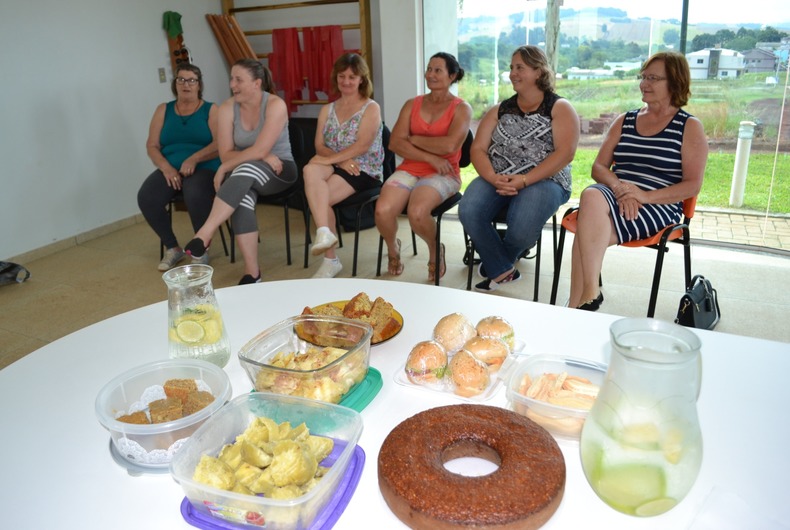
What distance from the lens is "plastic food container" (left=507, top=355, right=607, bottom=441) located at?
0.95 m

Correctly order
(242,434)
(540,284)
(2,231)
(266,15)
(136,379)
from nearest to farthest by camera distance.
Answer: (242,434) → (136,379) → (540,284) → (2,231) → (266,15)

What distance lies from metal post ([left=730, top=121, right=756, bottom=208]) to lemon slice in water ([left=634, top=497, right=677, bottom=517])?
321cm

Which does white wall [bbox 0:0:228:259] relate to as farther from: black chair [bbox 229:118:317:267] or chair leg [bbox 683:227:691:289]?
chair leg [bbox 683:227:691:289]

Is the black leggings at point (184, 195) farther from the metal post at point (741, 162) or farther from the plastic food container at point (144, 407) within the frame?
the metal post at point (741, 162)

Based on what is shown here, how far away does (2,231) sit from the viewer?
3814 millimetres

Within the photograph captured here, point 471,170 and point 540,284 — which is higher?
point 471,170

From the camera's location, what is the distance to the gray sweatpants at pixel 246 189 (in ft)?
10.9

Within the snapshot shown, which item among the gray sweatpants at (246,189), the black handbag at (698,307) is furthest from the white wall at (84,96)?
the black handbag at (698,307)

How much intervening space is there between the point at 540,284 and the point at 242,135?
5.93ft

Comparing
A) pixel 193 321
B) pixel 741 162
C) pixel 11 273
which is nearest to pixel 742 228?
pixel 741 162

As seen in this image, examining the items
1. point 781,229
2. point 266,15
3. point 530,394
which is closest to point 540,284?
point 781,229

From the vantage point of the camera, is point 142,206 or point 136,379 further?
point 142,206

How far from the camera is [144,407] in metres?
1.08

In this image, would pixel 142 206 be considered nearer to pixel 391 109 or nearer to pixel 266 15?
pixel 391 109
